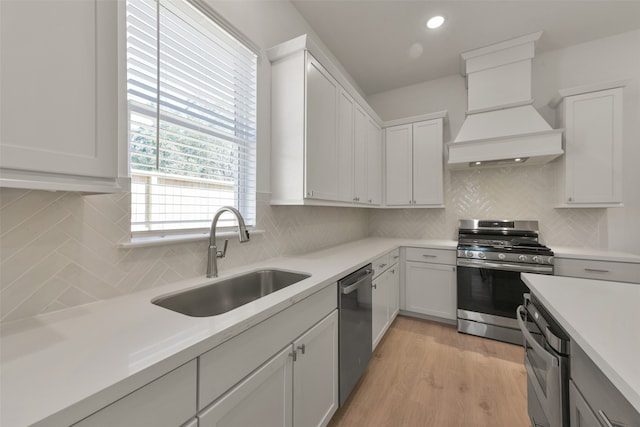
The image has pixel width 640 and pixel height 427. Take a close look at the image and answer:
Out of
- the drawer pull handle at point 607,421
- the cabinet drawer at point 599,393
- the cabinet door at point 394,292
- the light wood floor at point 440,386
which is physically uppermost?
the cabinet drawer at point 599,393

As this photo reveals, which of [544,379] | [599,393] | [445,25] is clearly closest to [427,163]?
[445,25]

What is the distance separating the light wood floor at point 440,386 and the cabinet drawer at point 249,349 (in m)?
0.90

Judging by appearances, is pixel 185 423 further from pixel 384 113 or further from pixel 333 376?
pixel 384 113

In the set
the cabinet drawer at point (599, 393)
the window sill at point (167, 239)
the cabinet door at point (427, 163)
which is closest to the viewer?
the cabinet drawer at point (599, 393)

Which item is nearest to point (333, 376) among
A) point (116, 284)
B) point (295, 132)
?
point (116, 284)

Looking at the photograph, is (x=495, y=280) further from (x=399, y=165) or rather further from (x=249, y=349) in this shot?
(x=249, y=349)

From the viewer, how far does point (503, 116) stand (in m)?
2.75

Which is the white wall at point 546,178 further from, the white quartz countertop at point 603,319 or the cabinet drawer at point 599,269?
the white quartz countertop at point 603,319

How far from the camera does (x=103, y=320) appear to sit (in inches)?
33.9

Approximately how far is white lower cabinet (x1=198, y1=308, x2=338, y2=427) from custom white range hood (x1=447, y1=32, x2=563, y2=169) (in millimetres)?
2471

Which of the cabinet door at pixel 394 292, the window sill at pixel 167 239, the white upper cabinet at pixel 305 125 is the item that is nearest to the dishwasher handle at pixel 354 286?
the white upper cabinet at pixel 305 125

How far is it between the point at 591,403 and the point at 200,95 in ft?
6.77

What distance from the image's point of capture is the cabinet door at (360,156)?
2.65 metres

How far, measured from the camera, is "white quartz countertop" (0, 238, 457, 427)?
1.59ft
